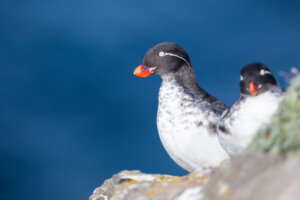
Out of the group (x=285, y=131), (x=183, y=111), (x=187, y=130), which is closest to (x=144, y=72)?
(x=183, y=111)

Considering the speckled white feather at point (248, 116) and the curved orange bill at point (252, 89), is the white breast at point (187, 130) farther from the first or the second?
the curved orange bill at point (252, 89)

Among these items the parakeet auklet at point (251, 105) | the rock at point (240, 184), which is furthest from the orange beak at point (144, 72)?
the rock at point (240, 184)

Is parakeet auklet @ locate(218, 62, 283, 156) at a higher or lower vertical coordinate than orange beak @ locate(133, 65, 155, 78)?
lower

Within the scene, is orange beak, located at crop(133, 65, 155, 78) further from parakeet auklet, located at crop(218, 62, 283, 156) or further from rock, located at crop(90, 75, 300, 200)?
rock, located at crop(90, 75, 300, 200)

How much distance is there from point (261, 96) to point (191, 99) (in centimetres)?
196

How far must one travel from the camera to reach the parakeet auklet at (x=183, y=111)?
7625 mm

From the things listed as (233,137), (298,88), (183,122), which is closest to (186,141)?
(183,122)

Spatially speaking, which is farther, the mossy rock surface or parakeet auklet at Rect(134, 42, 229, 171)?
parakeet auklet at Rect(134, 42, 229, 171)

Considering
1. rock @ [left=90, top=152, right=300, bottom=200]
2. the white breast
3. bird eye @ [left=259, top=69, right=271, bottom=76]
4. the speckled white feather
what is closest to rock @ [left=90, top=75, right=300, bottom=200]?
rock @ [left=90, top=152, right=300, bottom=200]

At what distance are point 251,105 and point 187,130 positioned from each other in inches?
71.1

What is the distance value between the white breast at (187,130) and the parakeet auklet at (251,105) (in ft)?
3.78

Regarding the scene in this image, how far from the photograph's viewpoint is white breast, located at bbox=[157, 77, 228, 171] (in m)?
7.60

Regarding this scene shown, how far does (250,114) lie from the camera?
19.9ft

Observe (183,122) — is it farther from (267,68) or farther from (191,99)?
(267,68)
